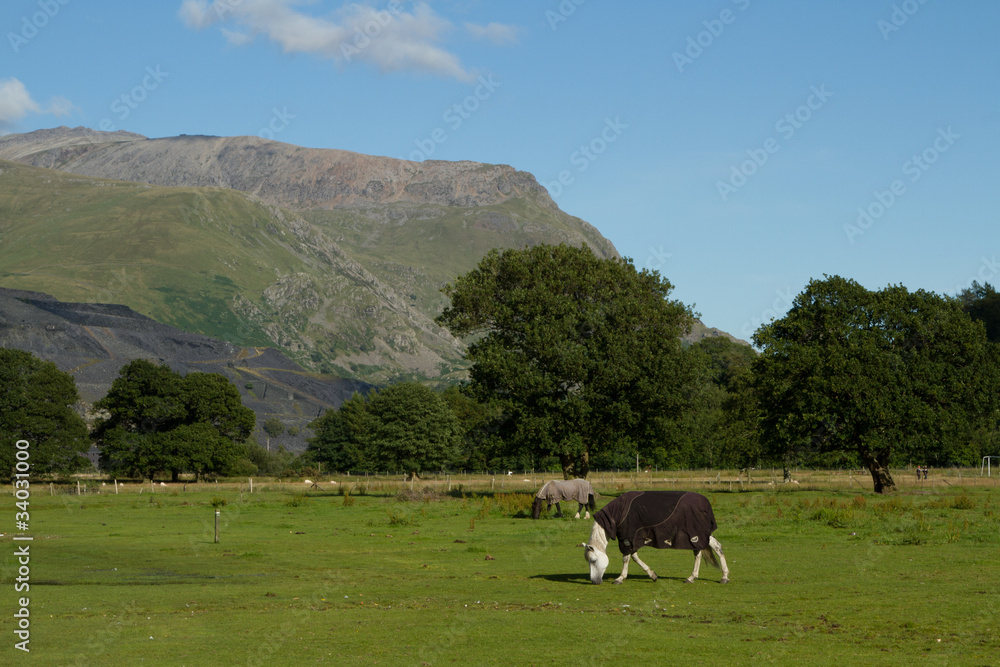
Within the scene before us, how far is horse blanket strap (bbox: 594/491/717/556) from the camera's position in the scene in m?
18.8

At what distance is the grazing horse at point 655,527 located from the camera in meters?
18.8

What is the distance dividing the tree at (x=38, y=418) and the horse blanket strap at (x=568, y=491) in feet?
182

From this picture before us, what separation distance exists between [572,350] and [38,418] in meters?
51.1

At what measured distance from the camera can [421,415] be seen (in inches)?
3012

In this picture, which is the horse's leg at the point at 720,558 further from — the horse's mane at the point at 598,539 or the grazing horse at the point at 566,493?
the grazing horse at the point at 566,493

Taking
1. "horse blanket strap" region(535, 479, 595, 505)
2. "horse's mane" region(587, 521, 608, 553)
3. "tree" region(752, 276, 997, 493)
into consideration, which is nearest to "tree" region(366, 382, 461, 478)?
"tree" region(752, 276, 997, 493)

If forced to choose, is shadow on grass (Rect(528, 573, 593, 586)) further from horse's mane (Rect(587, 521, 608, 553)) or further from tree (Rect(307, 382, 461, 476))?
tree (Rect(307, 382, 461, 476))

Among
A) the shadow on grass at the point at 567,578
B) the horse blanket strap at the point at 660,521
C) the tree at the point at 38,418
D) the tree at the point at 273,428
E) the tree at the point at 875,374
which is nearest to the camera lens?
the horse blanket strap at the point at 660,521

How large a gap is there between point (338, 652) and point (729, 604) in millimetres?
7562

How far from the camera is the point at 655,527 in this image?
1891cm

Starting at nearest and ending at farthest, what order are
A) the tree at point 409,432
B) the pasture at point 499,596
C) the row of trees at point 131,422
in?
the pasture at point 499,596
the tree at point 409,432
the row of trees at point 131,422

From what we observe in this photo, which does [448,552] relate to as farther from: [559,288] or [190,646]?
[559,288]

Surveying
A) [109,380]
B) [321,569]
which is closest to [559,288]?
[321,569]

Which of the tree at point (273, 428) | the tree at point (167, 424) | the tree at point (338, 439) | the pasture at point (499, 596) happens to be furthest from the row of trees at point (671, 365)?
the tree at point (273, 428)
